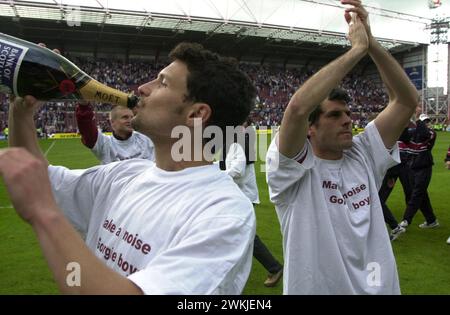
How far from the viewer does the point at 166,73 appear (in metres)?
1.94

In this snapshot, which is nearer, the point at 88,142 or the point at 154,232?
the point at 154,232

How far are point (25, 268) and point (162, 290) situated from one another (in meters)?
5.09

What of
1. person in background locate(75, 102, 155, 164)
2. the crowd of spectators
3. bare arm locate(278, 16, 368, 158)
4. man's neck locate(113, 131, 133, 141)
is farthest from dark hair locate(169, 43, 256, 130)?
the crowd of spectators

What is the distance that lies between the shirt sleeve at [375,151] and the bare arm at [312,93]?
0.67 m

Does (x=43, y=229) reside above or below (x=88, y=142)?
below

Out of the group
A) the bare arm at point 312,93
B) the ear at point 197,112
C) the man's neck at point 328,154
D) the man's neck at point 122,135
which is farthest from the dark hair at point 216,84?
the man's neck at point 122,135

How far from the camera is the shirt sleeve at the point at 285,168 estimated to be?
7.98ft

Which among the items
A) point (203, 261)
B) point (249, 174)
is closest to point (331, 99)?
point (203, 261)

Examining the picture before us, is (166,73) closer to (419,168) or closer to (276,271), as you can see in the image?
(276,271)

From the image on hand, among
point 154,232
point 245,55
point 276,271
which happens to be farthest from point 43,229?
point 245,55

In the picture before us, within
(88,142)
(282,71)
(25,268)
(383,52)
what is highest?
(282,71)

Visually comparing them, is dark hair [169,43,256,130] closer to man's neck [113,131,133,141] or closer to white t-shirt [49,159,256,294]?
white t-shirt [49,159,256,294]

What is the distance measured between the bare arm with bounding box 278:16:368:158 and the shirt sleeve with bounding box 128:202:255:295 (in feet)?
3.18

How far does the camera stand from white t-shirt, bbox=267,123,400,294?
8.03 ft
